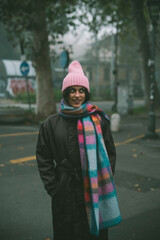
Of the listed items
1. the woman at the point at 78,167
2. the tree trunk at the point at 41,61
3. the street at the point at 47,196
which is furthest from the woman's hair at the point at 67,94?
the tree trunk at the point at 41,61

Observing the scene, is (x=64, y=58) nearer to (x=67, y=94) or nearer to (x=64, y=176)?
(x=67, y=94)

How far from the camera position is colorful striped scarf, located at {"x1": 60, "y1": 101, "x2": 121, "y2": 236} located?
2.22m

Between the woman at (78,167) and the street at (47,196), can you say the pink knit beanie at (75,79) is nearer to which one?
the woman at (78,167)

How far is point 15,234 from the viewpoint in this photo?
3.25 metres

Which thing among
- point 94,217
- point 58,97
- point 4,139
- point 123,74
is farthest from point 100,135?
point 123,74

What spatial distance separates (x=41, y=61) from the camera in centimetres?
1338

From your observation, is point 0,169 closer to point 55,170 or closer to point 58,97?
point 55,170

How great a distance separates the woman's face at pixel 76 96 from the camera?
2381 mm

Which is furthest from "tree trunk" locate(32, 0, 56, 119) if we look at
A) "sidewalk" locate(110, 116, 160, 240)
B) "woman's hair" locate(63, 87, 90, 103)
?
"woman's hair" locate(63, 87, 90, 103)

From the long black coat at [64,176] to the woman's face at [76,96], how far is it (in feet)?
0.47

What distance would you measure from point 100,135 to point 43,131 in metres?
0.47

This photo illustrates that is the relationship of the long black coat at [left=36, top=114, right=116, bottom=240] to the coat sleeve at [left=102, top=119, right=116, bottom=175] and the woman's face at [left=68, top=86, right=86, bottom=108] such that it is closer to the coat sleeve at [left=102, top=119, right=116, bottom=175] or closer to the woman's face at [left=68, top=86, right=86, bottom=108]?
the coat sleeve at [left=102, top=119, right=116, bottom=175]

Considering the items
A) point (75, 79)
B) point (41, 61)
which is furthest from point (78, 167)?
point (41, 61)

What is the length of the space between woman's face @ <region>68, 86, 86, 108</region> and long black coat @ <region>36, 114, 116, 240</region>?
0.47ft
